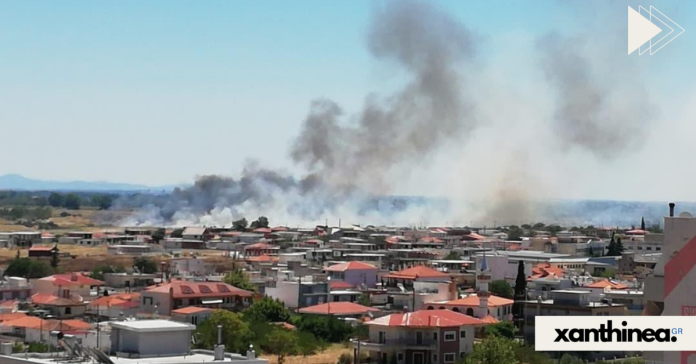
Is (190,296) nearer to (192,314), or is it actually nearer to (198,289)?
(198,289)

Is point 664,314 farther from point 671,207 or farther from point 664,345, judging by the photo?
point 671,207

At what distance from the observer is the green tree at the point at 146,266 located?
47.5 metres

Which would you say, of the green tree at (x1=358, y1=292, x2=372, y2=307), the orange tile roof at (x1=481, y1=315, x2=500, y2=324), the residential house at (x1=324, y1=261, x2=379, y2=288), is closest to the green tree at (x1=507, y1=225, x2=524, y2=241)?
the residential house at (x1=324, y1=261, x2=379, y2=288)

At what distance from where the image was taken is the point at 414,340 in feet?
89.8

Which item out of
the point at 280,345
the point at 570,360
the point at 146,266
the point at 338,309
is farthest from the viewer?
the point at 146,266

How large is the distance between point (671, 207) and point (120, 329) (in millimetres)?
11924

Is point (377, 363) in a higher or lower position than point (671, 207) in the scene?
lower

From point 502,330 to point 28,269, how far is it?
20.9m

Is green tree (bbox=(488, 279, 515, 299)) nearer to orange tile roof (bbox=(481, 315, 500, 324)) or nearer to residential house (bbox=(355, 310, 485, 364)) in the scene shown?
orange tile roof (bbox=(481, 315, 500, 324))

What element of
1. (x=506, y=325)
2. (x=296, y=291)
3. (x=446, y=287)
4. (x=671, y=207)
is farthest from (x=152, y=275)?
(x=671, y=207)

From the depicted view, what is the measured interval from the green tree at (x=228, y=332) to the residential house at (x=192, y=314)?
2.29 metres

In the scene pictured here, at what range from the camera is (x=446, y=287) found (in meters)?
37.4

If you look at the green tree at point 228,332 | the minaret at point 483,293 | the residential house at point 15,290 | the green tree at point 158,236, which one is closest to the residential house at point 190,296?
the green tree at point 228,332

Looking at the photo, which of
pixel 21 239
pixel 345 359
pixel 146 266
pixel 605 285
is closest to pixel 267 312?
pixel 345 359
